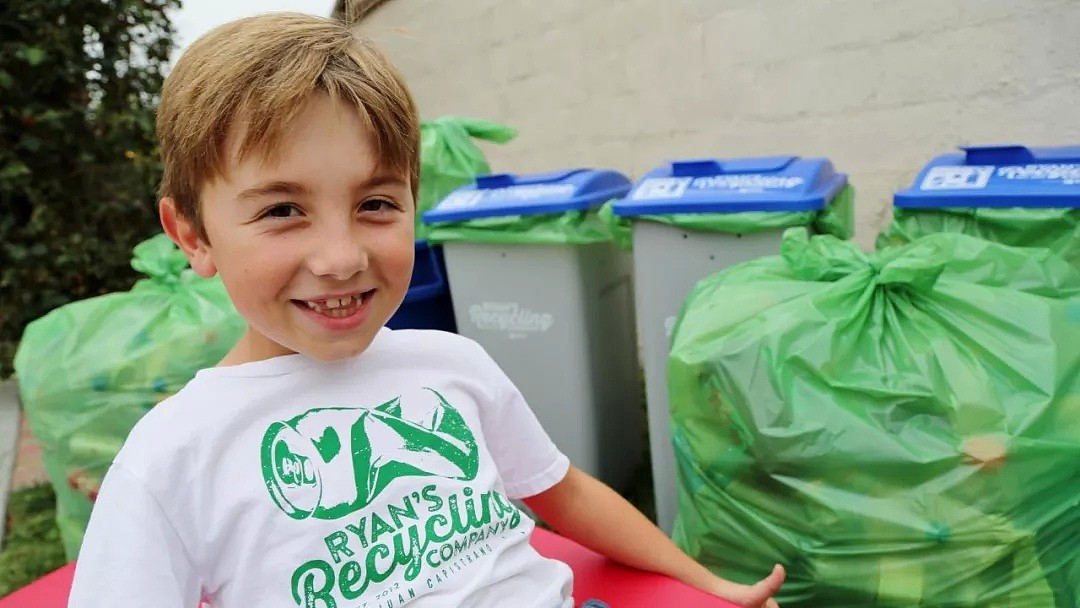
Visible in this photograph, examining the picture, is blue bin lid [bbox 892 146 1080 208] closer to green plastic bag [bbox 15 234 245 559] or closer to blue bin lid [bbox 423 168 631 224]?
blue bin lid [bbox 423 168 631 224]

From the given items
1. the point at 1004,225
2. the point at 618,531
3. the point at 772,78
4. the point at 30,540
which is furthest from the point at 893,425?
the point at 30,540

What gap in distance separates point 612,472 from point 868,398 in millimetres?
1190

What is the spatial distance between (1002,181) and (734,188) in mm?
576

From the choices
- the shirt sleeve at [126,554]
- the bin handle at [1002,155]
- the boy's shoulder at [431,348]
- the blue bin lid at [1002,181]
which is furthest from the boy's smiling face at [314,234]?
the bin handle at [1002,155]

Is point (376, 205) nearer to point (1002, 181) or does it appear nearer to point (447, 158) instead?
point (1002, 181)

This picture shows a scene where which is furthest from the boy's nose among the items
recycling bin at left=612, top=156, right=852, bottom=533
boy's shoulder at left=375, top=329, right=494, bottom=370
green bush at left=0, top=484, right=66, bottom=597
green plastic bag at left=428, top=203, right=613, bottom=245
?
green bush at left=0, top=484, right=66, bottom=597

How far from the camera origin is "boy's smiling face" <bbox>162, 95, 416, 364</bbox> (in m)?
0.87

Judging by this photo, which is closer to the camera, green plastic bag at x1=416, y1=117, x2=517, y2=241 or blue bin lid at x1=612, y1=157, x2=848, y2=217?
blue bin lid at x1=612, y1=157, x2=848, y2=217

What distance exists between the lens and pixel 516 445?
1.19 metres

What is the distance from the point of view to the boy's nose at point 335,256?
873 mm

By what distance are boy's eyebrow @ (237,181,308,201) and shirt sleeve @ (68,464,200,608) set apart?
0.31 metres

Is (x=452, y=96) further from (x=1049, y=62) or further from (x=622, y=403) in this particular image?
(x=1049, y=62)

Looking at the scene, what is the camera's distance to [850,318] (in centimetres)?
152

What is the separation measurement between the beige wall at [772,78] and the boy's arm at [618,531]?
1.91 metres
